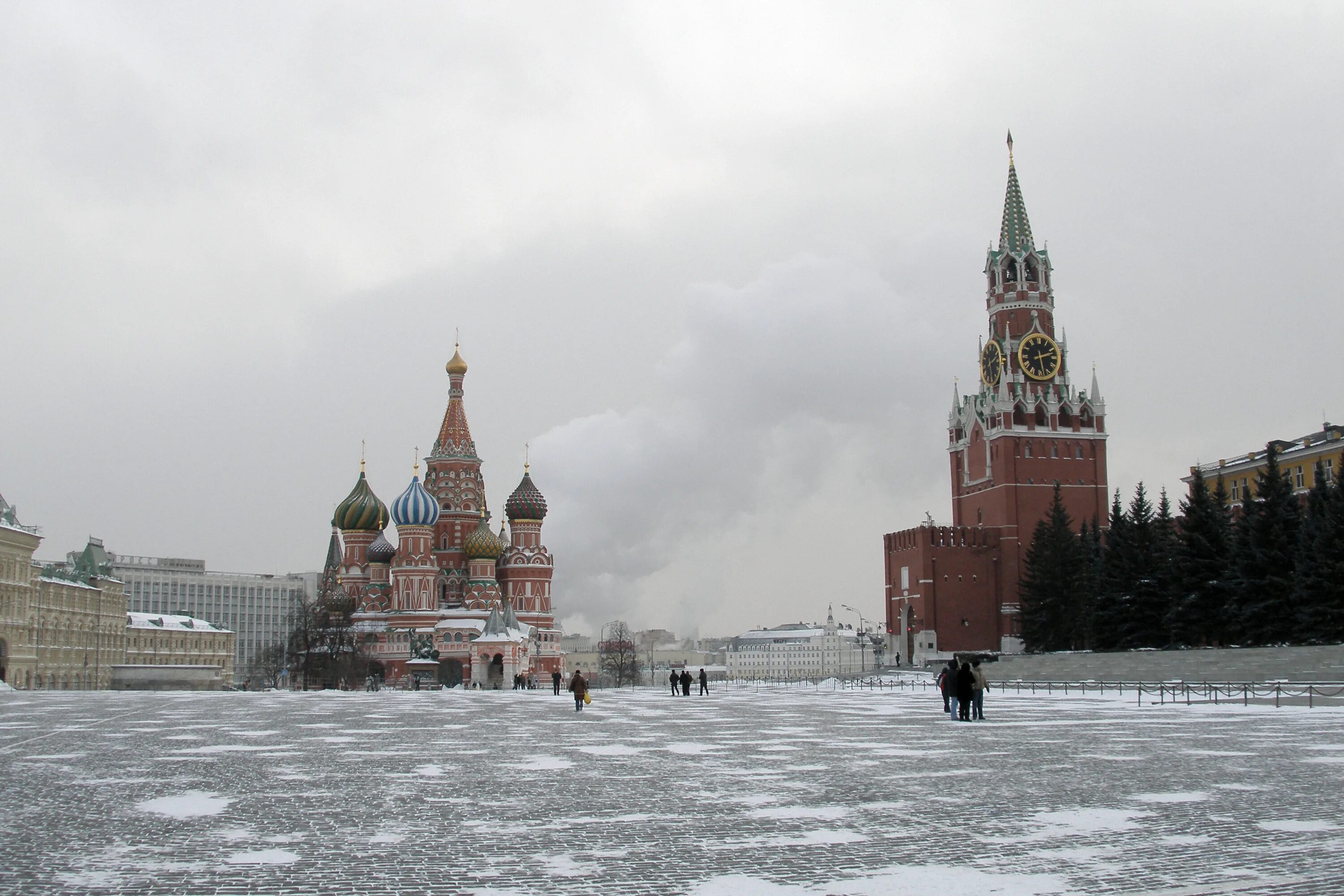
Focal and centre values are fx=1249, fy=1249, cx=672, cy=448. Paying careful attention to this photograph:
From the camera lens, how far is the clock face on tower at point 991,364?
86.2 m

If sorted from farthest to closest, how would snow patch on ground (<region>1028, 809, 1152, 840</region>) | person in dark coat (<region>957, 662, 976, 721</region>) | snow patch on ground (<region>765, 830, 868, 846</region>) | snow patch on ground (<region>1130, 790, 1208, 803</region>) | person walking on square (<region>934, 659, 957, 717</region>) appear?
person walking on square (<region>934, 659, 957, 717</region>) < person in dark coat (<region>957, 662, 976, 721</region>) < snow patch on ground (<region>1130, 790, 1208, 803</region>) < snow patch on ground (<region>1028, 809, 1152, 840</region>) < snow patch on ground (<region>765, 830, 868, 846</region>)

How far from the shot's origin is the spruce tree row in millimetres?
43781

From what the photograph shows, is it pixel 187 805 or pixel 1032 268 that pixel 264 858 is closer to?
pixel 187 805

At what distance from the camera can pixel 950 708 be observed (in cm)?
2295

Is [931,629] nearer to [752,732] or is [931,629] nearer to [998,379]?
[998,379]

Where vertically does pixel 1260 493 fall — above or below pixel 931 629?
above

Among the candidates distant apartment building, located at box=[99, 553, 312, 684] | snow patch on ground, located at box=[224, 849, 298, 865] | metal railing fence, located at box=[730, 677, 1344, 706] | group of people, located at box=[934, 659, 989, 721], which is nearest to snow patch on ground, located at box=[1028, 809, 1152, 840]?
snow patch on ground, located at box=[224, 849, 298, 865]

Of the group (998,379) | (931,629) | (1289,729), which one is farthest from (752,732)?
(998,379)

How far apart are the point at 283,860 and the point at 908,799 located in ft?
17.3

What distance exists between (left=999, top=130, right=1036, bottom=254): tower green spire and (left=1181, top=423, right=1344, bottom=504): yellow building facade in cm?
2195

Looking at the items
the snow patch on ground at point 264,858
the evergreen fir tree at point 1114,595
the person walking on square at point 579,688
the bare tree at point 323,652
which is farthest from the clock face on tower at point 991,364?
the snow patch on ground at point 264,858

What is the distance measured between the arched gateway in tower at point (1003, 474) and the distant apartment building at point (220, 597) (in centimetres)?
7640

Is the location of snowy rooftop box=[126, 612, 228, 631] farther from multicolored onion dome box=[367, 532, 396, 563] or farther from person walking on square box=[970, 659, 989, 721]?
person walking on square box=[970, 659, 989, 721]

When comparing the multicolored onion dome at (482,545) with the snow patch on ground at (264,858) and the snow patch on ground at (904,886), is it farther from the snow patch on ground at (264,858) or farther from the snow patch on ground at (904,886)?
the snow patch on ground at (904,886)
